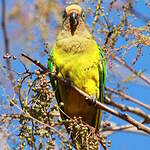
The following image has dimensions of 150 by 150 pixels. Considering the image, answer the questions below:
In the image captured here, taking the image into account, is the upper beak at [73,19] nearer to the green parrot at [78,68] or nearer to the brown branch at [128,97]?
the green parrot at [78,68]

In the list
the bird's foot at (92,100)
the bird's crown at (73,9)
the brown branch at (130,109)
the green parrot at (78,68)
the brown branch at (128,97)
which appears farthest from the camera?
the brown branch at (128,97)

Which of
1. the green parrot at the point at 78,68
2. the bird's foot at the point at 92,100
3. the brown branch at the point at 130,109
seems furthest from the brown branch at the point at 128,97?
the bird's foot at the point at 92,100

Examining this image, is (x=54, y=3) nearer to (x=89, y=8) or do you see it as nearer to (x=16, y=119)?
(x=89, y=8)

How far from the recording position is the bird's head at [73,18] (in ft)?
12.8

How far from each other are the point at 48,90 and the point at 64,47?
52.6 inches

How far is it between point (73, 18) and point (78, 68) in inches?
27.3

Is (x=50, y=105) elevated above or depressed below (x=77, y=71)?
below

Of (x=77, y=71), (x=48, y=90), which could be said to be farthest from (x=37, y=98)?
(x=77, y=71)

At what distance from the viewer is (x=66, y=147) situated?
212cm

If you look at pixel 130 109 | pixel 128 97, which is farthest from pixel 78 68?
pixel 128 97

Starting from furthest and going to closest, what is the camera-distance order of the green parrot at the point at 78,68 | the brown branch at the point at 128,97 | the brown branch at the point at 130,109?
1. the brown branch at the point at 128,97
2. the brown branch at the point at 130,109
3. the green parrot at the point at 78,68

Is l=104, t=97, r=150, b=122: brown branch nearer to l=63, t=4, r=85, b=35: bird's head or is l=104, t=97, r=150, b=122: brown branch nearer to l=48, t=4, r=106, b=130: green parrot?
l=48, t=4, r=106, b=130: green parrot

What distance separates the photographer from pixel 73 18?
390cm

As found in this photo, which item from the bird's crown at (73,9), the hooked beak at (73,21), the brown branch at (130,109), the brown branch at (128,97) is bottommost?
the brown branch at (130,109)
